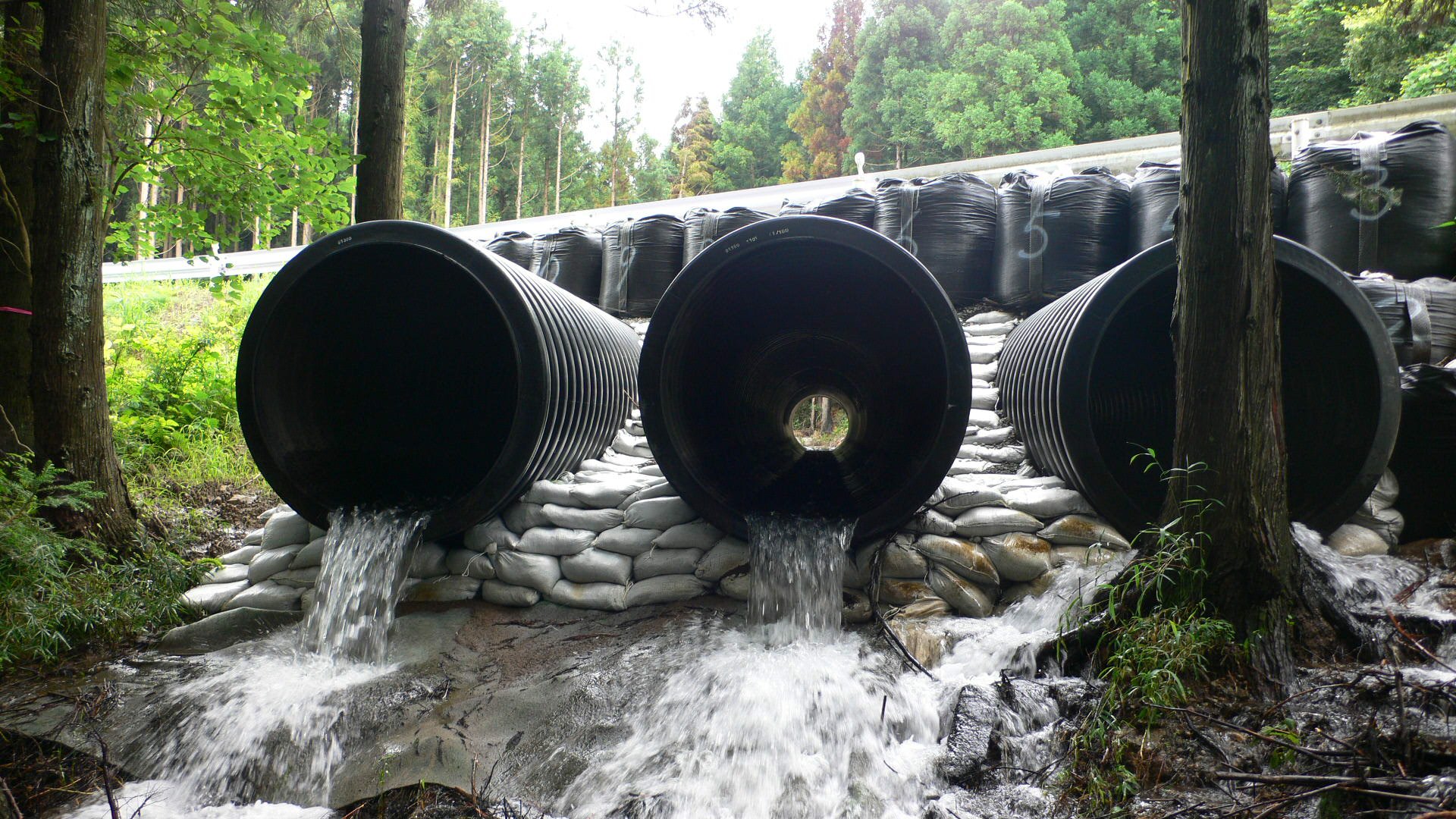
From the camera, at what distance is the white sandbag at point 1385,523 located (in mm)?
3664

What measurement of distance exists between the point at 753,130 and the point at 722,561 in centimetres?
3335

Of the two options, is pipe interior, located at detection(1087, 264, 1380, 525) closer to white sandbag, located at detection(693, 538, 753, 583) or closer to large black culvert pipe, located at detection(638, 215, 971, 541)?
large black culvert pipe, located at detection(638, 215, 971, 541)

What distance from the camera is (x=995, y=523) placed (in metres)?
3.72

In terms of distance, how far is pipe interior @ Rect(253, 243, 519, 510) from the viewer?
3.98 meters

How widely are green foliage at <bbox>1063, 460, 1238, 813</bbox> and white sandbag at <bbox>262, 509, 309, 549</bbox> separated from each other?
150 inches

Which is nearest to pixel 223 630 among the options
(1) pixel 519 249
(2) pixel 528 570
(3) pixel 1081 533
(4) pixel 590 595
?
(2) pixel 528 570

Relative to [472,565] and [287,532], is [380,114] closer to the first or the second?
[287,532]

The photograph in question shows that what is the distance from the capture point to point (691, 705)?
115 inches

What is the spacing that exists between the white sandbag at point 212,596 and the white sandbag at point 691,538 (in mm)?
2232

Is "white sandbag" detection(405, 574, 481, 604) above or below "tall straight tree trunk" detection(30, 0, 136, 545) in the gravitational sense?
below

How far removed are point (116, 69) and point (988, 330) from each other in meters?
5.92

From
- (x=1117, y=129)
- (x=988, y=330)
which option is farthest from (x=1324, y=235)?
(x=1117, y=129)

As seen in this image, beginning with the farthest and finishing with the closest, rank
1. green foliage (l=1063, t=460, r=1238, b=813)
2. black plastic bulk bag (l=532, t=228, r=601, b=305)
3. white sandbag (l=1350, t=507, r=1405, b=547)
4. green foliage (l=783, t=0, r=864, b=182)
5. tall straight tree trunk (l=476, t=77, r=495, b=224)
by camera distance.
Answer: green foliage (l=783, t=0, r=864, b=182) → tall straight tree trunk (l=476, t=77, r=495, b=224) → black plastic bulk bag (l=532, t=228, r=601, b=305) → white sandbag (l=1350, t=507, r=1405, b=547) → green foliage (l=1063, t=460, r=1238, b=813)

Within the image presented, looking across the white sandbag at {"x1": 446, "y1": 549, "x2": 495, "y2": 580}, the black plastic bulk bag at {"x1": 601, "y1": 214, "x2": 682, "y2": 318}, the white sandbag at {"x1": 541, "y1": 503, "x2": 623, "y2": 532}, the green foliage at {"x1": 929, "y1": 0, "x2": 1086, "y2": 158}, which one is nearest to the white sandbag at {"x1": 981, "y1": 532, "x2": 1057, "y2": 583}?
the white sandbag at {"x1": 541, "y1": 503, "x2": 623, "y2": 532}
